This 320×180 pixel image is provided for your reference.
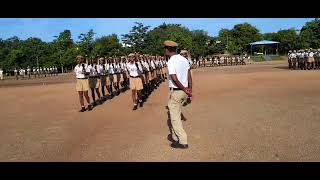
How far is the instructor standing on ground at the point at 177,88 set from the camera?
7965mm

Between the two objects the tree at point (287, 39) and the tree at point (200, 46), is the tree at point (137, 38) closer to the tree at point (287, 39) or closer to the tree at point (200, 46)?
the tree at point (200, 46)

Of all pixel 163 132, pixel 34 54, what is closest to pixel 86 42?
pixel 34 54

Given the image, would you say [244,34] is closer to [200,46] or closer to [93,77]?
[200,46]

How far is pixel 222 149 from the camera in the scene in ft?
25.4

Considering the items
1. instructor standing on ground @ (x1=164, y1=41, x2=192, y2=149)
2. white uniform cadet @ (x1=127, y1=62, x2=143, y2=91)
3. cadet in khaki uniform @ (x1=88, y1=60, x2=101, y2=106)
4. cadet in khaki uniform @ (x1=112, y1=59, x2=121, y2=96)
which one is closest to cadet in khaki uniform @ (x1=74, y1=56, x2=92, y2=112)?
white uniform cadet @ (x1=127, y1=62, x2=143, y2=91)

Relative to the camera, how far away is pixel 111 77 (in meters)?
19.7

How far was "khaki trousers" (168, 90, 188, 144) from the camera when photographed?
25.8 ft

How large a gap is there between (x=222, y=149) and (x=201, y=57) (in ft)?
206

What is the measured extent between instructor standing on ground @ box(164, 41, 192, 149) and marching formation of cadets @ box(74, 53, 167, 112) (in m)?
5.83
